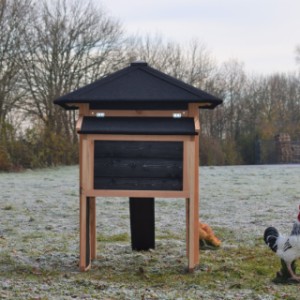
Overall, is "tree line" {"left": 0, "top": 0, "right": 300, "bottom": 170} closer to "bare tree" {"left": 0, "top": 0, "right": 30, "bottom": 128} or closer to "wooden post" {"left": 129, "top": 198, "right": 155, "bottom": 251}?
"bare tree" {"left": 0, "top": 0, "right": 30, "bottom": 128}

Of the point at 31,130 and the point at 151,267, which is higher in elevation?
the point at 31,130

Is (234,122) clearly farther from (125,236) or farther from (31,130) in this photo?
(125,236)

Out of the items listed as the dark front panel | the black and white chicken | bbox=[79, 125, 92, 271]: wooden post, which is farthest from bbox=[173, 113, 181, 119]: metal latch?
the black and white chicken

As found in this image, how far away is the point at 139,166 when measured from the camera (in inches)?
229

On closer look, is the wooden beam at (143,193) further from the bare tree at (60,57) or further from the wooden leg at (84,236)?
the bare tree at (60,57)

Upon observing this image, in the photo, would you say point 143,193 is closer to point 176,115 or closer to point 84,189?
point 84,189

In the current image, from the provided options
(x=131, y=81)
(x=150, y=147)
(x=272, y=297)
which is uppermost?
(x=131, y=81)

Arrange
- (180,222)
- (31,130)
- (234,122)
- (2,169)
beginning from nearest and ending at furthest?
(180,222), (2,169), (31,130), (234,122)

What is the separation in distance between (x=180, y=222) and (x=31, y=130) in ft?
67.7

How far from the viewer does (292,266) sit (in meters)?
5.38

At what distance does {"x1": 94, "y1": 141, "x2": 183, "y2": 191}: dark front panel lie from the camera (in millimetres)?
5801

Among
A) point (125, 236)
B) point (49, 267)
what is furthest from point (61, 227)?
point (49, 267)

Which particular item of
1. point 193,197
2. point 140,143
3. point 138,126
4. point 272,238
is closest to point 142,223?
point 193,197

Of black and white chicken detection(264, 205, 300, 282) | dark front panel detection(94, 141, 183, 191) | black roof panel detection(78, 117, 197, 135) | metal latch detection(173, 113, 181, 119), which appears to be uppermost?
metal latch detection(173, 113, 181, 119)
